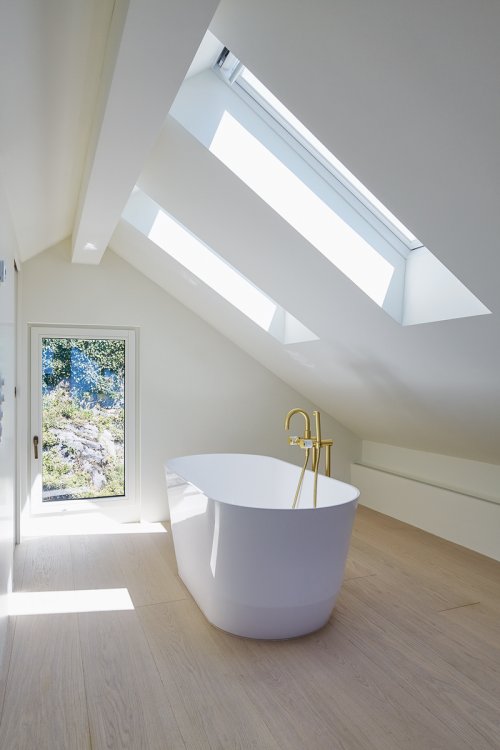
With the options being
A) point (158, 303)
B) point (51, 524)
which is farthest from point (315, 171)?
point (51, 524)

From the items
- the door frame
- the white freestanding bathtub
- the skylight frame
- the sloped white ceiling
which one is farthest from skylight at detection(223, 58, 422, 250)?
the door frame

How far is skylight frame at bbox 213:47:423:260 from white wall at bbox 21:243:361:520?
228 centimetres

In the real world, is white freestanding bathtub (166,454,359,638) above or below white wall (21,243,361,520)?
below

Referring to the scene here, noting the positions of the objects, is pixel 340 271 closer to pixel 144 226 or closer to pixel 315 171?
pixel 315 171

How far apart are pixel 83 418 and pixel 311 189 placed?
2.84m

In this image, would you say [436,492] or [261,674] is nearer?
[261,674]

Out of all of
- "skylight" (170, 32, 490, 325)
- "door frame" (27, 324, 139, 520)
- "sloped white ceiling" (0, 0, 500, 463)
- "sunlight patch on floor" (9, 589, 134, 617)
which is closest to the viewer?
"sloped white ceiling" (0, 0, 500, 463)

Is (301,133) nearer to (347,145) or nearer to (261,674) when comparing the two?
(347,145)

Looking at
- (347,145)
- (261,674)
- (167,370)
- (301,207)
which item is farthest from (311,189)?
(167,370)

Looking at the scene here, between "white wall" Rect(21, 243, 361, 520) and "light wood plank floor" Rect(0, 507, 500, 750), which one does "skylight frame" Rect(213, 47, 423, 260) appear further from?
"white wall" Rect(21, 243, 361, 520)

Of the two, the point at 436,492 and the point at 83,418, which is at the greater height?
the point at 83,418

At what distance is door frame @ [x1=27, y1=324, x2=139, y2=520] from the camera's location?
4445mm

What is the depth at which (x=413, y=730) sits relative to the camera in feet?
6.46

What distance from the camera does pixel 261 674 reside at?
2355mm
